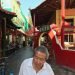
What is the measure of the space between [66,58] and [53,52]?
2656 millimetres

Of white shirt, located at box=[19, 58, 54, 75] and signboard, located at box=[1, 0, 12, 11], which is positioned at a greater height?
signboard, located at box=[1, 0, 12, 11]

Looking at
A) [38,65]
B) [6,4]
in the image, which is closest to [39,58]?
[38,65]

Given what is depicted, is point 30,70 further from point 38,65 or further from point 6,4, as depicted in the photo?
point 6,4

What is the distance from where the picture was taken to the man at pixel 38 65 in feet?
15.2

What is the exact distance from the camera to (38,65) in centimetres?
466

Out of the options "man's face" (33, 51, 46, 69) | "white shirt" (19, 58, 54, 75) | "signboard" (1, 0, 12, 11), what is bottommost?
"white shirt" (19, 58, 54, 75)

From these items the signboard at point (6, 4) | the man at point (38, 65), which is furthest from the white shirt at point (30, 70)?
the signboard at point (6, 4)

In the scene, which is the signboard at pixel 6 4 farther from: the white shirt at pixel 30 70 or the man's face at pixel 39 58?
the man's face at pixel 39 58

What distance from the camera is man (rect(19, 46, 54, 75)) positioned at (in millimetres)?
4632

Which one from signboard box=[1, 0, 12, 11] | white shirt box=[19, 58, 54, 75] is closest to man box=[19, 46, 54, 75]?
white shirt box=[19, 58, 54, 75]

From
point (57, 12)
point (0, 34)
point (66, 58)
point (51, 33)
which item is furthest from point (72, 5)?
point (66, 58)

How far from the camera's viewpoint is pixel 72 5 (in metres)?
27.8

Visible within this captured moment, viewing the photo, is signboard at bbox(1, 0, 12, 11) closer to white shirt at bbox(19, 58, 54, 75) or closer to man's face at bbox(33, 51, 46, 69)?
white shirt at bbox(19, 58, 54, 75)

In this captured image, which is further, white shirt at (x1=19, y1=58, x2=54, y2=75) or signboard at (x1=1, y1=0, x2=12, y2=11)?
signboard at (x1=1, y1=0, x2=12, y2=11)
